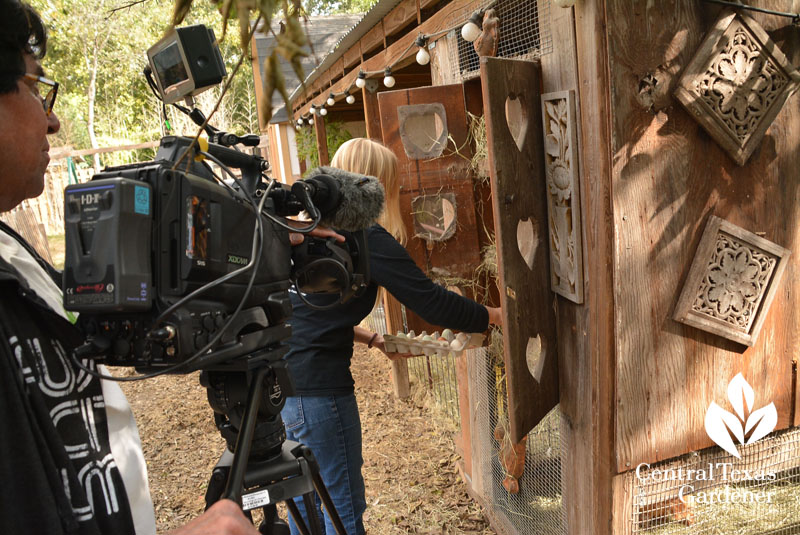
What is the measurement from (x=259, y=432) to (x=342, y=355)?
0.72 m

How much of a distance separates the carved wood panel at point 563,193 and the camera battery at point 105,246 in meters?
1.21

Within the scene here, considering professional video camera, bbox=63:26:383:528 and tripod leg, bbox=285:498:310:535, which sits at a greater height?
professional video camera, bbox=63:26:383:528

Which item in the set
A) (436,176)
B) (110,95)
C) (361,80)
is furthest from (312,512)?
(110,95)

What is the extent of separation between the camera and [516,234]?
5.84ft

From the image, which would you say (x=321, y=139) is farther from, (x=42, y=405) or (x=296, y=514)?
(x=42, y=405)

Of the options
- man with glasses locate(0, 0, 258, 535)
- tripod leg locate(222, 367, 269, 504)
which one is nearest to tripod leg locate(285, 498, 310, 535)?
tripod leg locate(222, 367, 269, 504)

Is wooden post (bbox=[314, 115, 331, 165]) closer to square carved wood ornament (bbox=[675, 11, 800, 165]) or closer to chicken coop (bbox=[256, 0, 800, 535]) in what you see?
chicken coop (bbox=[256, 0, 800, 535])

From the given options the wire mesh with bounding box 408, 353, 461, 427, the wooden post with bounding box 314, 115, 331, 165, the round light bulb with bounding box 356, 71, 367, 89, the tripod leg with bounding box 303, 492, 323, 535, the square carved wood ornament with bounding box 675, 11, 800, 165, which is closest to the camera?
the tripod leg with bounding box 303, 492, 323, 535

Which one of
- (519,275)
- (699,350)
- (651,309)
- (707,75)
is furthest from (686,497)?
(707,75)

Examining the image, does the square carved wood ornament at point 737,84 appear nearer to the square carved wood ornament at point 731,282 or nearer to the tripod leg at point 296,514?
the square carved wood ornament at point 731,282

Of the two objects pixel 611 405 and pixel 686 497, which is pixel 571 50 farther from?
pixel 686 497

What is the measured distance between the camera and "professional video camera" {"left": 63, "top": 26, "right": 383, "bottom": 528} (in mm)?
847

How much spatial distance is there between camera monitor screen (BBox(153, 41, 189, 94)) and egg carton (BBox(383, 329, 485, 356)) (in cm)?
155

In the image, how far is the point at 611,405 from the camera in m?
1.66
